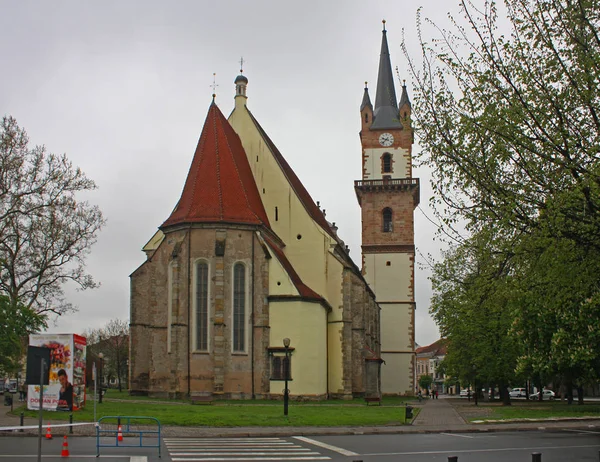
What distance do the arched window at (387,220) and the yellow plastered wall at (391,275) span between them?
214cm

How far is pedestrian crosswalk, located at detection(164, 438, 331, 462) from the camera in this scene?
1477 centimetres

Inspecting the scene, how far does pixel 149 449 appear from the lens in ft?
53.7

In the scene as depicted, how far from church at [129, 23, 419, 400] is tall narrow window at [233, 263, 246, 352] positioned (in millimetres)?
55

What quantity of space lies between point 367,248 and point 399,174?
23.3 ft

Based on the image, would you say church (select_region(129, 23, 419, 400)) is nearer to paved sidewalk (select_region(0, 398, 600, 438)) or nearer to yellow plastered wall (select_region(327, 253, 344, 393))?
yellow plastered wall (select_region(327, 253, 344, 393))

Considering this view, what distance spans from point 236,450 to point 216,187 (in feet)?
82.6

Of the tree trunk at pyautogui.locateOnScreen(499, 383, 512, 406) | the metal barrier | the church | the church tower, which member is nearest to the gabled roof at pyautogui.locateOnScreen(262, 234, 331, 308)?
the church

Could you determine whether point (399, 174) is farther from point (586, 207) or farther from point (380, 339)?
point (586, 207)

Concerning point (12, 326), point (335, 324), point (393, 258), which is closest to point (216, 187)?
point (335, 324)

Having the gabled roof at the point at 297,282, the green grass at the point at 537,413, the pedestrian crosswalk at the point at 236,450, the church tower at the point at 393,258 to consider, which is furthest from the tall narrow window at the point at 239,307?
the church tower at the point at 393,258

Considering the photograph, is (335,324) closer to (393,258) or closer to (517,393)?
(393,258)

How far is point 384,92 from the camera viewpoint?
6294 cm

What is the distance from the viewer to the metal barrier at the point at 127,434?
16.4 m

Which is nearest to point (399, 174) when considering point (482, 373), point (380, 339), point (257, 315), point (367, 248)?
point (367, 248)
